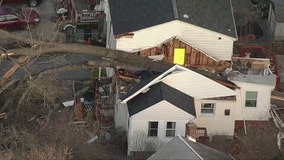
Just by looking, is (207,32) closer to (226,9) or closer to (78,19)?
(226,9)

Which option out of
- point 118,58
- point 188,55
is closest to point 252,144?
point 188,55

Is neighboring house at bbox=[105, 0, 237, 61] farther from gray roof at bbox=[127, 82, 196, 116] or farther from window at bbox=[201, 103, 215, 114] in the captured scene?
gray roof at bbox=[127, 82, 196, 116]

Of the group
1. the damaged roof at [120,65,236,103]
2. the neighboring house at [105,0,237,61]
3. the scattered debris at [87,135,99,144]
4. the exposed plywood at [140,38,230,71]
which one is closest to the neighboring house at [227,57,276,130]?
the damaged roof at [120,65,236,103]

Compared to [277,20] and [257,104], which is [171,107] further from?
[277,20]

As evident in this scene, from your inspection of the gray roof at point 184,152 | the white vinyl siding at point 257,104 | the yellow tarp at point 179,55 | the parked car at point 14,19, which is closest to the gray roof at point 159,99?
the white vinyl siding at point 257,104

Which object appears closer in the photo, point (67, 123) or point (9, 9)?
point (67, 123)

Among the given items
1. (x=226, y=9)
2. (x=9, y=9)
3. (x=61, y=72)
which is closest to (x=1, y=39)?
(x=61, y=72)

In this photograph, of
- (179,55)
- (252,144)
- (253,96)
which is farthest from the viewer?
(179,55)
